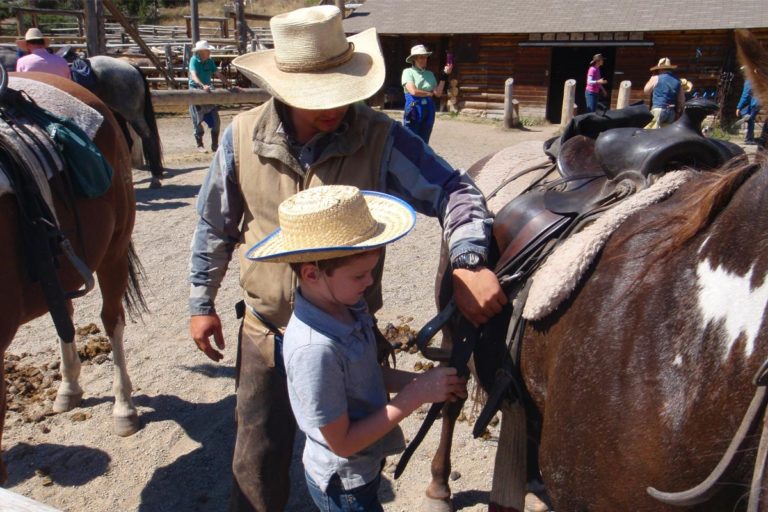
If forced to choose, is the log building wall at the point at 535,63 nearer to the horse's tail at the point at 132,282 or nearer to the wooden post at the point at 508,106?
the wooden post at the point at 508,106

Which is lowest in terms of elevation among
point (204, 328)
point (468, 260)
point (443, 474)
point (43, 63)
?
point (443, 474)

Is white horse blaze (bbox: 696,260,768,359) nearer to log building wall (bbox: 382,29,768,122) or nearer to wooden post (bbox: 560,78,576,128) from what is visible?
wooden post (bbox: 560,78,576,128)

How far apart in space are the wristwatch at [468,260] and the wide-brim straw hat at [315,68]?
1.74ft

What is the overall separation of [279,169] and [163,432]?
188cm

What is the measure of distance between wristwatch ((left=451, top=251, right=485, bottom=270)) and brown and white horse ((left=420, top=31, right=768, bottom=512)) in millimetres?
256

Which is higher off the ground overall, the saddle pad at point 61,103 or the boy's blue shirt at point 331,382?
the saddle pad at point 61,103

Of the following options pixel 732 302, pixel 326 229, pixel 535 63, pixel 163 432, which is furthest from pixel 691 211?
pixel 535 63

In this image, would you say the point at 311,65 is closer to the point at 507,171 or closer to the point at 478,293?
the point at 478,293

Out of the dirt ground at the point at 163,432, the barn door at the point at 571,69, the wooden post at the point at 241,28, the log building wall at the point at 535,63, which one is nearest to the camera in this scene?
the dirt ground at the point at 163,432

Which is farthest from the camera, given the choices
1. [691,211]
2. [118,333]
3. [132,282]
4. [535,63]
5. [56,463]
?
[535,63]

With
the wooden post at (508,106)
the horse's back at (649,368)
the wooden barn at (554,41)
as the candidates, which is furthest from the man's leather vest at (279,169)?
the wooden barn at (554,41)

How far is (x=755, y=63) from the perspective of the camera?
1223 mm

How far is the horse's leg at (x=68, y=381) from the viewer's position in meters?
3.31

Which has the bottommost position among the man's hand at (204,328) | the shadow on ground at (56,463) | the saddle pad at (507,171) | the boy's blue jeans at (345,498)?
the shadow on ground at (56,463)
